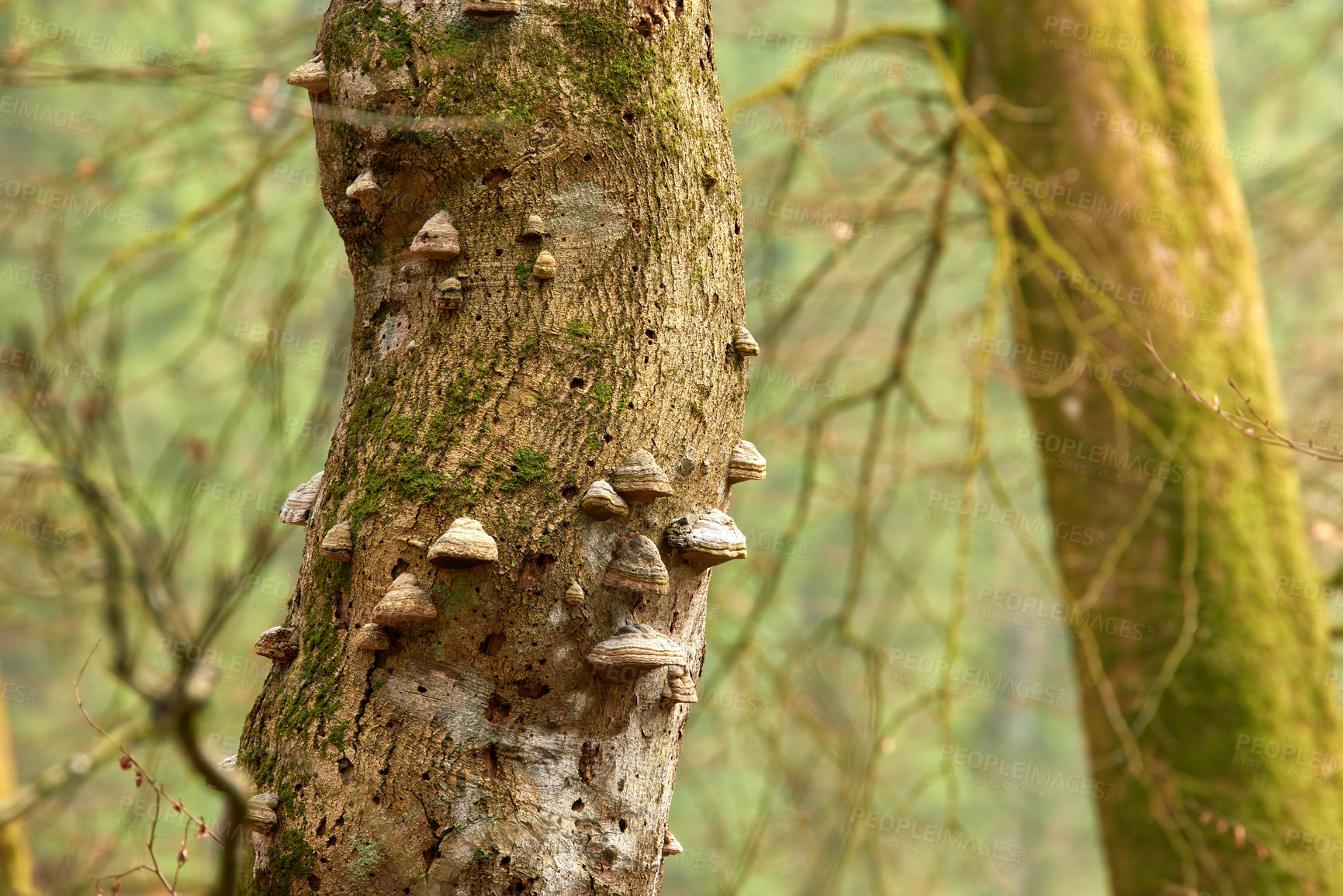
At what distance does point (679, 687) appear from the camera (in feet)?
5.70

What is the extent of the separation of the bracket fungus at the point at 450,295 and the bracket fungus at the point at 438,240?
0.05 metres

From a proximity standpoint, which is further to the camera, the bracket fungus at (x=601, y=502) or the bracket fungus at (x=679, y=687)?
the bracket fungus at (x=679, y=687)

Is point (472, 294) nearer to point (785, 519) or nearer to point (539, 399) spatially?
point (539, 399)

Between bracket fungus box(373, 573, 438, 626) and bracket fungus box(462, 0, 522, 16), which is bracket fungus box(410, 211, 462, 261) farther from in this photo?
bracket fungus box(373, 573, 438, 626)

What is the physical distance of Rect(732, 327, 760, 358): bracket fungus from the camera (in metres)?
1.87

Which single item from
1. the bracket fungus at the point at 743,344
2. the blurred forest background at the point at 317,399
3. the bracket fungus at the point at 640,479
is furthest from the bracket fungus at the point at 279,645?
the bracket fungus at the point at 743,344

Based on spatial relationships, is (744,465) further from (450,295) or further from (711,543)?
(450,295)

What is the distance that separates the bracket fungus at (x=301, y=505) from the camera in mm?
1941

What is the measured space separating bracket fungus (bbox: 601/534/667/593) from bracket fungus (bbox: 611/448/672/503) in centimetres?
8

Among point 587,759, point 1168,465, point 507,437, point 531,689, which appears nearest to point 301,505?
point 507,437

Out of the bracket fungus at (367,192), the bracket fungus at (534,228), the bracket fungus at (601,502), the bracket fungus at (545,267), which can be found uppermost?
the bracket fungus at (367,192)

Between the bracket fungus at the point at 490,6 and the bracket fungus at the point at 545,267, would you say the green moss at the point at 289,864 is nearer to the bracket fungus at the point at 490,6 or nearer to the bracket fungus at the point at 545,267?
the bracket fungus at the point at 545,267

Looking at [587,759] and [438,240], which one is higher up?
[438,240]

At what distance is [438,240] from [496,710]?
32.1 inches
